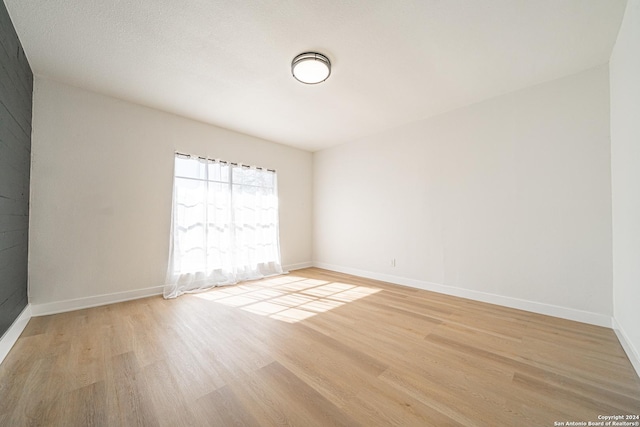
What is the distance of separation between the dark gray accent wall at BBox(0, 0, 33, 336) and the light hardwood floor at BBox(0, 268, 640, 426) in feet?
1.51

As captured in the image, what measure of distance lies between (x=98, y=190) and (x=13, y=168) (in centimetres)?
81

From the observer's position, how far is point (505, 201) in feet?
9.22

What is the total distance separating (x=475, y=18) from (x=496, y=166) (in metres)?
1.76

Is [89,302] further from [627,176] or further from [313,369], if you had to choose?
[627,176]

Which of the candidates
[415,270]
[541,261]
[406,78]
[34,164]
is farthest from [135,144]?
[541,261]

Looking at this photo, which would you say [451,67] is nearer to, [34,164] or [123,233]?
[123,233]

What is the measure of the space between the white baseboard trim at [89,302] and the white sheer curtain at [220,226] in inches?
9.7

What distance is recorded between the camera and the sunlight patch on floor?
263cm

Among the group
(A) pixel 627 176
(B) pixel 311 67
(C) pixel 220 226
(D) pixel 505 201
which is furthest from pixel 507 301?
(C) pixel 220 226

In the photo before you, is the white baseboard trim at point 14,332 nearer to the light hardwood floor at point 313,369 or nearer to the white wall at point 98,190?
the light hardwood floor at point 313,369

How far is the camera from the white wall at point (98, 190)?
2.50m

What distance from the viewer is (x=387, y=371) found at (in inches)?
61.5

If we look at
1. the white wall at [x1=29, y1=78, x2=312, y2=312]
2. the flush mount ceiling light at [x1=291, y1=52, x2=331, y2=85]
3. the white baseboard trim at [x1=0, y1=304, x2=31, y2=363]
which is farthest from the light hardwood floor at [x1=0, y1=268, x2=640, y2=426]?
the flush mount ceiling light at [x1=291, y1=52, x2=331, y2=85]

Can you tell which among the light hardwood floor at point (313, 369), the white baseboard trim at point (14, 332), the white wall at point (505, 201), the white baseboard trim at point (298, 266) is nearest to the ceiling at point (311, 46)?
the white wall at point (505, 201)
